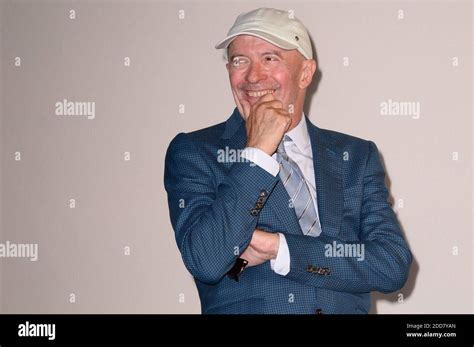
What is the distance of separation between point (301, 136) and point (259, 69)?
29 centimetres

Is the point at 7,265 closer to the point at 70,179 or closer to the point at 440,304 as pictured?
the point at 70,179

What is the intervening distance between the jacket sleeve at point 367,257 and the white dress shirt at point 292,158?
25mm

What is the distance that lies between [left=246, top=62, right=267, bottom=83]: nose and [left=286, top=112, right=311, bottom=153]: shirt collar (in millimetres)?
232

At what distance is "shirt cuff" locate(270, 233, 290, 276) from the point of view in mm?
2615

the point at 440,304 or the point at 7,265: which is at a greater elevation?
the point at 7,265

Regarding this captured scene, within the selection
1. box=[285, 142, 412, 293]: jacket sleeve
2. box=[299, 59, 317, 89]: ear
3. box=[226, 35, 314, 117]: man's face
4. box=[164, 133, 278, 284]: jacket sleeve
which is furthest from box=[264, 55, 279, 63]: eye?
box=[285, 142, 412, 293]: jacket sleeve

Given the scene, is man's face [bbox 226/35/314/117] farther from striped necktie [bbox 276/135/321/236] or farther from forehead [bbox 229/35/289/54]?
striped necktie [bbox 276/135/321/236]

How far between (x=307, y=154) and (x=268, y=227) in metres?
0.33

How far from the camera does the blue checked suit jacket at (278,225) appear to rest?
101 inches

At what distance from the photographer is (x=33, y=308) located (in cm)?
473
